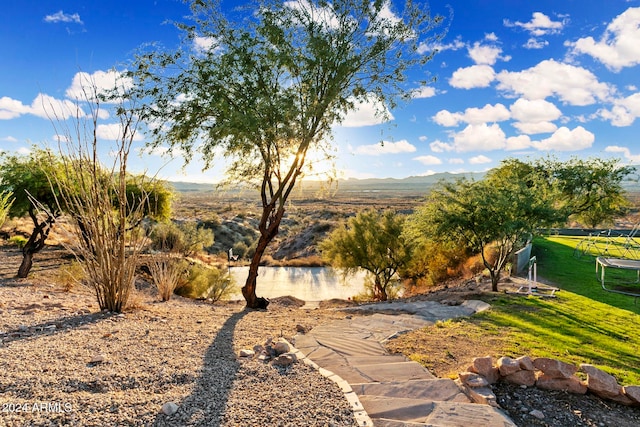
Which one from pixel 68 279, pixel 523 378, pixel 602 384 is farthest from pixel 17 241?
pixel 602 384

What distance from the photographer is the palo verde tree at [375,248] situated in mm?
15250

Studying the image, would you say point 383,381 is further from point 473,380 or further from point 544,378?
point 544,378

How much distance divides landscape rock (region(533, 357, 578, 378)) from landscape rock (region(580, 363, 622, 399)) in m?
0.15

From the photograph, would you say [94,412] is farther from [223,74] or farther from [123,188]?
[223,74]

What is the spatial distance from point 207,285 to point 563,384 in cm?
1054

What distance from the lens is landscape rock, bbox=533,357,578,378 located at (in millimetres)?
3848

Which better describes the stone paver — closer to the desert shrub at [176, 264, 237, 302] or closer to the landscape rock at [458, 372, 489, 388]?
the landscape rock at [458, 372, 489, 388]

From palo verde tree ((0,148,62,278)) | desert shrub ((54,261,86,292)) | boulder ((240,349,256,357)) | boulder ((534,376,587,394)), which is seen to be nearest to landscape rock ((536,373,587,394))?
boulder ((534,376,587,394))

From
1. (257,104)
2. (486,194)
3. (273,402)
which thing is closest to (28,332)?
(273,402)

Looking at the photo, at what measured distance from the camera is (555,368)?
387cm

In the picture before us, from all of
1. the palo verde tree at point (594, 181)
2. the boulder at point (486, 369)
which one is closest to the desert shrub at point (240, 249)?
the palo verde tree at point (594, 181)

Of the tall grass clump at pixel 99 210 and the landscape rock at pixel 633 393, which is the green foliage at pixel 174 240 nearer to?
the tall grass clump at pixel 99 210

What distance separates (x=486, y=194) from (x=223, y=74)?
6428 mm

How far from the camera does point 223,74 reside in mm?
8008
